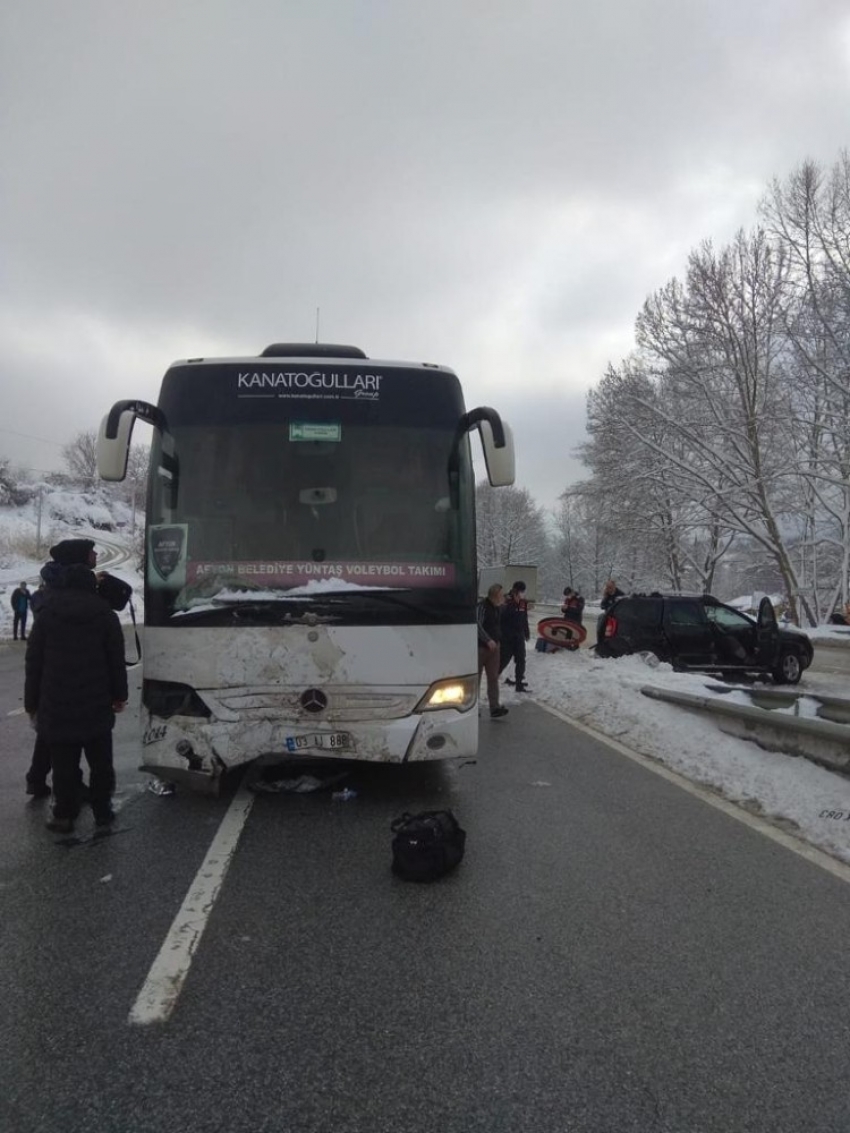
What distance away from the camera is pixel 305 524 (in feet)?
17.5

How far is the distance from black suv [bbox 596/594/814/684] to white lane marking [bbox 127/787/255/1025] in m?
11.0

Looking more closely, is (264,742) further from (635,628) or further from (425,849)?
(635,628)

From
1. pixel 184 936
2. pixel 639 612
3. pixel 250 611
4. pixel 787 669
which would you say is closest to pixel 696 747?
pixel 250 611

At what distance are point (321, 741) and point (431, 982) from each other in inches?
87.2

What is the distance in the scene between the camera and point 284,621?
201 inches

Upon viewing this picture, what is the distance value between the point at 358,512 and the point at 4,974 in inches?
131

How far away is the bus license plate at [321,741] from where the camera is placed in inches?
202

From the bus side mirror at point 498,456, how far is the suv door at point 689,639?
999 cm

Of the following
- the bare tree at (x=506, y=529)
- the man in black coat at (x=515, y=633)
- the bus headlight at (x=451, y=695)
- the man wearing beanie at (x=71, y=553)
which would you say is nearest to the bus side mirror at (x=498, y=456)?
the bus headlight at (x=451, y=695)

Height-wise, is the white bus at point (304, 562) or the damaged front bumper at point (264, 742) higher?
the white bus at point (304, 562)

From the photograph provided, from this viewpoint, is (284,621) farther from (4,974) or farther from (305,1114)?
(305,1114)

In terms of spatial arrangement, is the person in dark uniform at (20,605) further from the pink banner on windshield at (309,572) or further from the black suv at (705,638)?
the pink banner on windshield at (309,572)

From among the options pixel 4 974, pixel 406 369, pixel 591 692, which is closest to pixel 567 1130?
pixel 4 974

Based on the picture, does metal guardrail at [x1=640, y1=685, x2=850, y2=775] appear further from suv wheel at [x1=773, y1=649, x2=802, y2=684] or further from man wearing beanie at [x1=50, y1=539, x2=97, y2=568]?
suv wheel at [x1=773, y1=649, x2=802, y2=684]
